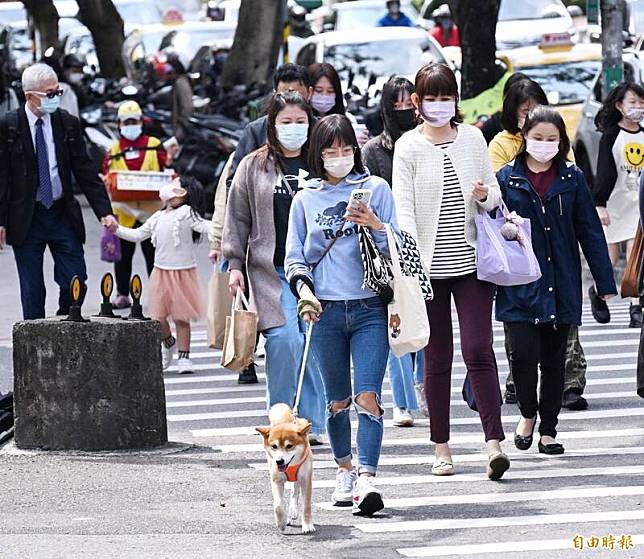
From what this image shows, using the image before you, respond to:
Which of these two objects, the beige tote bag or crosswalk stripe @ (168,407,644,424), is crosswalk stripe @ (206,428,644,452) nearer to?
crosswalk stripe @ (168,407,644,424)

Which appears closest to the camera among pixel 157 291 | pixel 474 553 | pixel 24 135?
pixel 474 553

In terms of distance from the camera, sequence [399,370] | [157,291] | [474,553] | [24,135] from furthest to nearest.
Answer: [157,291] → [24,135] → [399,370] → [474,553]

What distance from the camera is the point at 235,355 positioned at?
8984 millimetres

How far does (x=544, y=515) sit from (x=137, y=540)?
1.72m

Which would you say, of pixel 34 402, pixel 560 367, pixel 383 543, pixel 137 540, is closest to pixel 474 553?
pixel 383 543

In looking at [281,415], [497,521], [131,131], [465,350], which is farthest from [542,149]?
[131,131]

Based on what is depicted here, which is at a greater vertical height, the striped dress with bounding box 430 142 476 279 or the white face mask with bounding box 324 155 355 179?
the white face mask with bounding box 324 155 355 179

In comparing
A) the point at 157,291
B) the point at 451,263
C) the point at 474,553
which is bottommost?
the point at 157,291

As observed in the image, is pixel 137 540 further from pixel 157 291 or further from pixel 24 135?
pixel 157 291

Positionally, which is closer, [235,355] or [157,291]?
[235,355]

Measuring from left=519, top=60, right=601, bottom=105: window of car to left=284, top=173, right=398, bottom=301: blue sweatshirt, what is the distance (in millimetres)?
15822

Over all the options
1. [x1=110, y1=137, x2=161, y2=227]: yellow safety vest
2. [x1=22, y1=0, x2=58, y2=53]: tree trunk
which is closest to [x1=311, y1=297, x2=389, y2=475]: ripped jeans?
[x1=110, y1=137, x2=161, y2=227]: yellow safety vest

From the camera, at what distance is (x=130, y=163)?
16188 mm

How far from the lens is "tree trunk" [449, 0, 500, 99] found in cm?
2364
